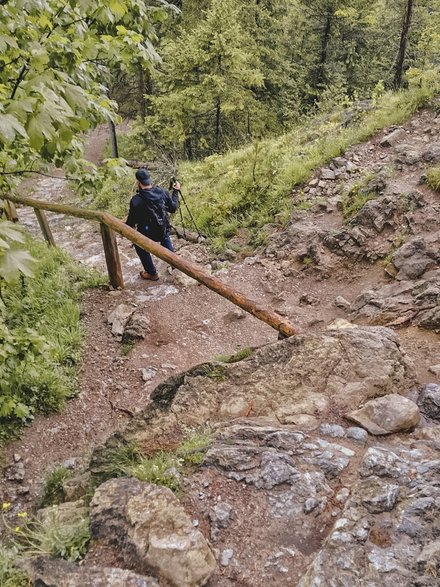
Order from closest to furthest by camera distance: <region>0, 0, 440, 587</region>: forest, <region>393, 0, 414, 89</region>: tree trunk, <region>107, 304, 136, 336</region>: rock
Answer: <region>0, 0, 440, 587</region>: forest → <region>107, 304, 136, 336</region>: rock → <region>393, 0, 414, 89</region>: tree trunk

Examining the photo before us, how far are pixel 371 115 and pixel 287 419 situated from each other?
1231 cm

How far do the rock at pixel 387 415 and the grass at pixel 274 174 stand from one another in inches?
281

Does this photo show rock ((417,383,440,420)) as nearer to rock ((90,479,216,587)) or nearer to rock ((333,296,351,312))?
rock ((90,479,216,587))

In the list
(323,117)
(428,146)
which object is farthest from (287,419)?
(323,117)

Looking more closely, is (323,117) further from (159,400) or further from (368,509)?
(368,509)

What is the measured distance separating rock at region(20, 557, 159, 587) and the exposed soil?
834 millimetres

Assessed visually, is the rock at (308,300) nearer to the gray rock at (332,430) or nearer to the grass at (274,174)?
the grass at (274,174)

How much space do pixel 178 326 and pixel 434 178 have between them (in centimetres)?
595

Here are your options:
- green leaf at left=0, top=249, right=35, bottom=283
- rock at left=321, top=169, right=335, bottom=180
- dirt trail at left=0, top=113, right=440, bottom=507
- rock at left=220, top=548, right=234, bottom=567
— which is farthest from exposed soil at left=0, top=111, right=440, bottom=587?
green leaf at left=0, top=249, right=35, bottom=283

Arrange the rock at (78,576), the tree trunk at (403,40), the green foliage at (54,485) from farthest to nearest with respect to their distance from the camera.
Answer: the tree trunk at (403,40) < the green foliage at (54,485) < the rock at (78,576)

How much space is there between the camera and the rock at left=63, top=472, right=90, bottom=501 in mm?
3980

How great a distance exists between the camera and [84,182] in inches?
216

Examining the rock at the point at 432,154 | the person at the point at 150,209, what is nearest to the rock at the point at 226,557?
the person at the point at 150,209

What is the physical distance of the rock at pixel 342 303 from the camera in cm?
786
